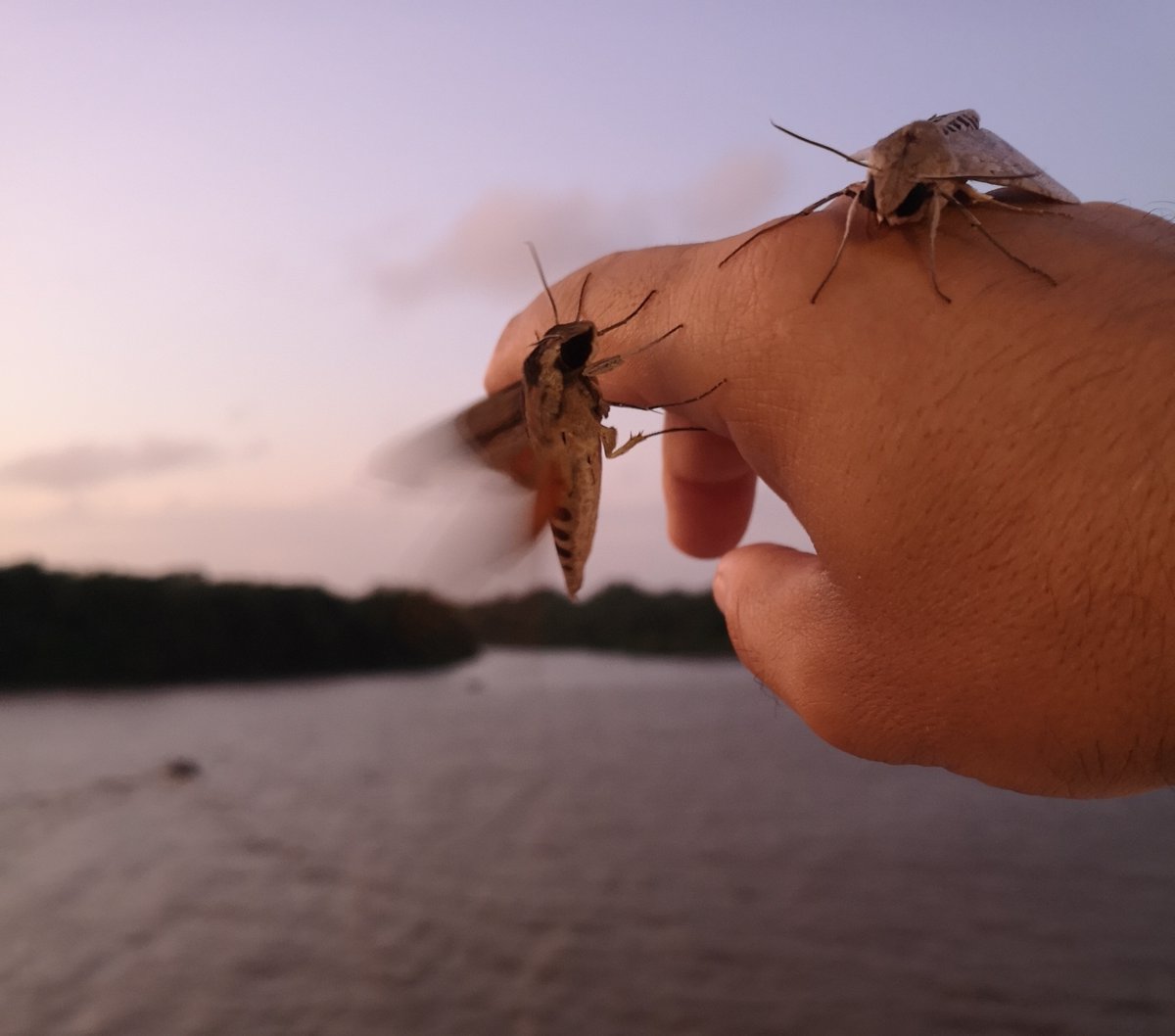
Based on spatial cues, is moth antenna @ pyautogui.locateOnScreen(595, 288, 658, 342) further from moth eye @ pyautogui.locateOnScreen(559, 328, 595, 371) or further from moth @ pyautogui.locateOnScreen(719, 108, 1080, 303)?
moth @ pyautogui.locateOnScreen(719, 108, 1080, 303)

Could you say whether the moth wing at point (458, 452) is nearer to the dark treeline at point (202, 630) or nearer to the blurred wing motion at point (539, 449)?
the blurred wing motion at point (539, 449)

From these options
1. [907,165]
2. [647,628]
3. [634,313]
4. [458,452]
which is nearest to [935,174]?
[907,165]

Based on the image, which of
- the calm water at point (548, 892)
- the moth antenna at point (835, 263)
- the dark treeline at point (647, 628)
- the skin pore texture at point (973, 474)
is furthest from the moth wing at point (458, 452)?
the dark treeline at point (647, 628)

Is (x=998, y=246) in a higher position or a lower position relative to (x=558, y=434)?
higher

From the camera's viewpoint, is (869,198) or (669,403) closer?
(869,198)

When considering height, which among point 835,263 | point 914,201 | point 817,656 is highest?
point 914,201

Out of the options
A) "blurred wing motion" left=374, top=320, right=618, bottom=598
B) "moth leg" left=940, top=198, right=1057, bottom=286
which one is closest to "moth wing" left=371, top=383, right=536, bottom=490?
"blurred wing motion" left=374, top=320, right=618, bottom=598

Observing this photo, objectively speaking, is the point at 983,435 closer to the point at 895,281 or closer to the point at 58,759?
the point at 895,281

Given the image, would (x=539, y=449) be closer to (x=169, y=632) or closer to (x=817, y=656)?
(x=817, y=656)
